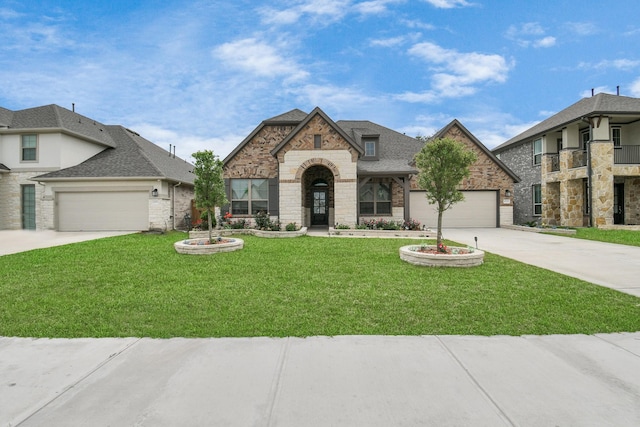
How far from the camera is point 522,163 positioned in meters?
22.9

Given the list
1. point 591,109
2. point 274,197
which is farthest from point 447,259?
point 591,109

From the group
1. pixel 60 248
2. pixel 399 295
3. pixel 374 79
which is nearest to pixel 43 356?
pixel 399 295

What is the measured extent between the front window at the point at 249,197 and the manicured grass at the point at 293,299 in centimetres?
842

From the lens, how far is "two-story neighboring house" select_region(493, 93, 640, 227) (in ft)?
55.3

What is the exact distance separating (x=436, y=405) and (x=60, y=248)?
1247 centimetres

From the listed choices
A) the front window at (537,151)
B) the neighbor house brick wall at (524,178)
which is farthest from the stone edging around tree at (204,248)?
the front window at (537,151)

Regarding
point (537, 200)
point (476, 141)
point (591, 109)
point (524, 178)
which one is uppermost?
point (591, 109)

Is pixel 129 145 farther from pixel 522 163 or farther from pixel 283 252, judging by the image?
pixel 522 163

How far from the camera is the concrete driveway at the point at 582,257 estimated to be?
21.3 feet

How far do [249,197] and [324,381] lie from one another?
14629 millimetres

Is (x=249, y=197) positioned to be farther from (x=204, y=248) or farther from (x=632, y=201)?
(x=632, y=201)

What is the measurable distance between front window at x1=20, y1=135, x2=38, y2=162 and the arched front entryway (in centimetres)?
1527

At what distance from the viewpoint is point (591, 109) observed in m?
17.2

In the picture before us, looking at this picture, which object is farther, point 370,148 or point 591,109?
point 370,148
